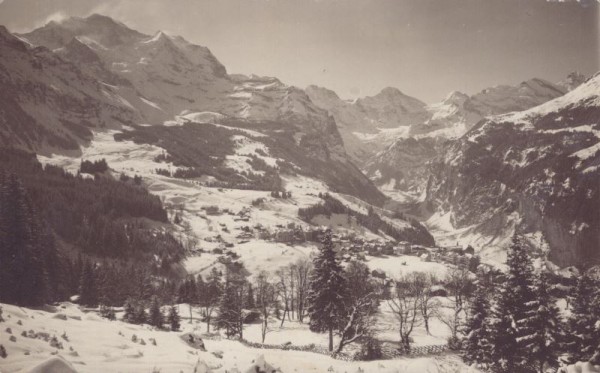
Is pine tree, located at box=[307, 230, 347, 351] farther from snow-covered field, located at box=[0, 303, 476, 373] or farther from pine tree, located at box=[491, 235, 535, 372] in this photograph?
snow-covered field, located at box=[0, 303, 476, 373]

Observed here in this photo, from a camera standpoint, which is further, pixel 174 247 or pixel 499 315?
pixel 174 247

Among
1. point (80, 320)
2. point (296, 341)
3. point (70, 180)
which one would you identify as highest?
point (70, 180)

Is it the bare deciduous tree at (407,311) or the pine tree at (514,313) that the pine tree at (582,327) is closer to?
the pine tree at (514,313)

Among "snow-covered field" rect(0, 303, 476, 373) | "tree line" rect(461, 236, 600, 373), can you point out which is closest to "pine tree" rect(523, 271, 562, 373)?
"tree line" rect(461, 236, 600, 373)

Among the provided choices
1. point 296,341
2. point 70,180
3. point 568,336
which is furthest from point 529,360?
point 70,180

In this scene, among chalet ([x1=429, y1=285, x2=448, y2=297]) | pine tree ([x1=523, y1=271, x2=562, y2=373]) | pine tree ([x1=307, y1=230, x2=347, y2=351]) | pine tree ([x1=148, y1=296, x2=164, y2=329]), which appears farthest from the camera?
chalet ([x1=429, y1=285, x2=448, y2=297])

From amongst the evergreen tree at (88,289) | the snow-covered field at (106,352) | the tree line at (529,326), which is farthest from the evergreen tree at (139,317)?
the tree line at (529,326)

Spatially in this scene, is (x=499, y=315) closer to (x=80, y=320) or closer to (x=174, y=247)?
(x=80, y=320)

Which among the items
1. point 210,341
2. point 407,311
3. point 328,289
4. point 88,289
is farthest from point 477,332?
point 88,289
